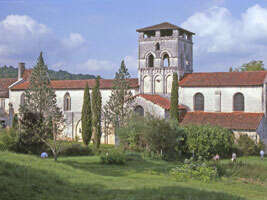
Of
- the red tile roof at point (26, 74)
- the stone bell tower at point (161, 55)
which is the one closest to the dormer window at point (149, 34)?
the stone bell tower at point (161, 55)

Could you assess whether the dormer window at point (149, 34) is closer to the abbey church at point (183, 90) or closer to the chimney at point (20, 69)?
the abbey church at point (183, 90)

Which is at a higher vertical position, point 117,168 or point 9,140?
point 9,140

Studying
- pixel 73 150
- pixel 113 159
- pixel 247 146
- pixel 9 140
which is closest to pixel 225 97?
pixel 247 146

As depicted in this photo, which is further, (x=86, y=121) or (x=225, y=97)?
(x=86, y=121)

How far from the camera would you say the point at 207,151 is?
122ft

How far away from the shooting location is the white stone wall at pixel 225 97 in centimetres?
4297

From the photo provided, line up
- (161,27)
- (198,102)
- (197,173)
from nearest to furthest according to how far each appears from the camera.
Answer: (197,173) < (198,102) < (161,27)

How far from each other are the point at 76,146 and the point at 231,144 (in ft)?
50.5

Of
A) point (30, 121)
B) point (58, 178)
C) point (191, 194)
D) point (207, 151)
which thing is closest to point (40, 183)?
point (58, 178)

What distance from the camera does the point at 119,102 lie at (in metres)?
45.6

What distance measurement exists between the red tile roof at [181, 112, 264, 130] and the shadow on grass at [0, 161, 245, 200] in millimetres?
25828

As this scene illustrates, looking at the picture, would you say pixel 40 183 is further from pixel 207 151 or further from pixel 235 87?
pixel 235 87

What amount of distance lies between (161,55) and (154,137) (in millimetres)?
15877

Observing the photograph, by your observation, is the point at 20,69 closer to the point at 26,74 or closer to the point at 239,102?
the point at 26,74
